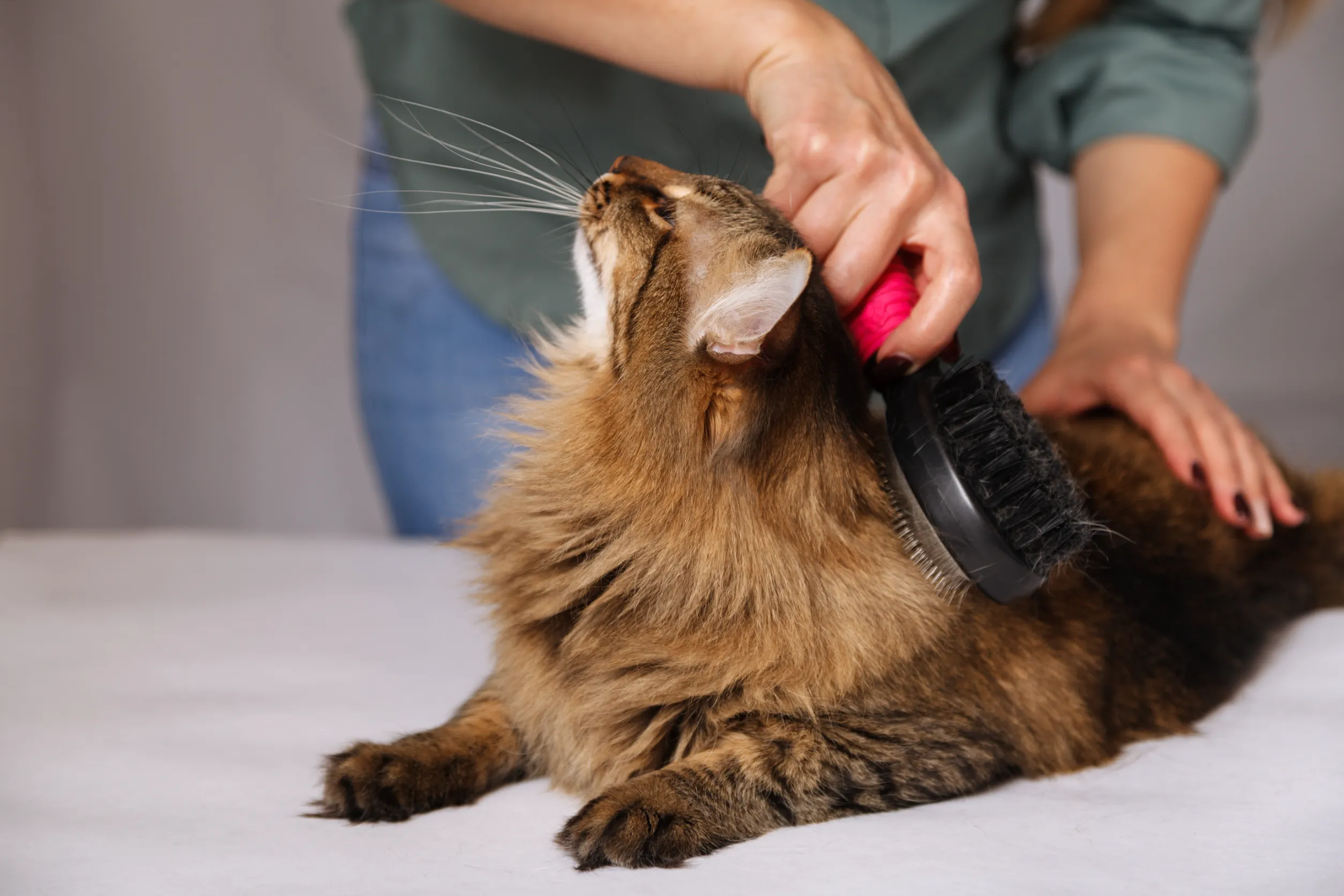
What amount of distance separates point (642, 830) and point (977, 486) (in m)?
0.39

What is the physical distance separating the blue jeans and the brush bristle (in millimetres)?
1079

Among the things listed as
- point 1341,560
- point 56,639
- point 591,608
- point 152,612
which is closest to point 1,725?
point 56,639

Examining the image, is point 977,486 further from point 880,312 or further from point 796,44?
point 796,44

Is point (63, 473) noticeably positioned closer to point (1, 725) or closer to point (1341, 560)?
point (1, 725)

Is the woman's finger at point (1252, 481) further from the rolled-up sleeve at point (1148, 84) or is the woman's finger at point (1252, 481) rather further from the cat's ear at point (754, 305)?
the cat's ear at point (754, 305)

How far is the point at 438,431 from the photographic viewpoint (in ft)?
7.29

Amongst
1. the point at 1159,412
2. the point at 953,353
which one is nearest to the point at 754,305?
the point at 953,353

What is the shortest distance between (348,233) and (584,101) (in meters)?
1.21

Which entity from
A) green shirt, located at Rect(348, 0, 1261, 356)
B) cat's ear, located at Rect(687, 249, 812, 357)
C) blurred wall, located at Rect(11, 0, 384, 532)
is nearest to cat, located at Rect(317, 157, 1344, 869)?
cat's ear, located at Rect(687, 249, 812, 357)

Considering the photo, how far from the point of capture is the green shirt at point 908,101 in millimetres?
1852

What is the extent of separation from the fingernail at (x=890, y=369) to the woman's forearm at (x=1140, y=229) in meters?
0.74

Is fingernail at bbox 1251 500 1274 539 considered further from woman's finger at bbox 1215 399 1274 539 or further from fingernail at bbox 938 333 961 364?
fingernail at bbox 938 333 961 364

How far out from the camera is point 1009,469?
3.38ft

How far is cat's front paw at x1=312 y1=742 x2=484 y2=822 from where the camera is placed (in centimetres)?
106
